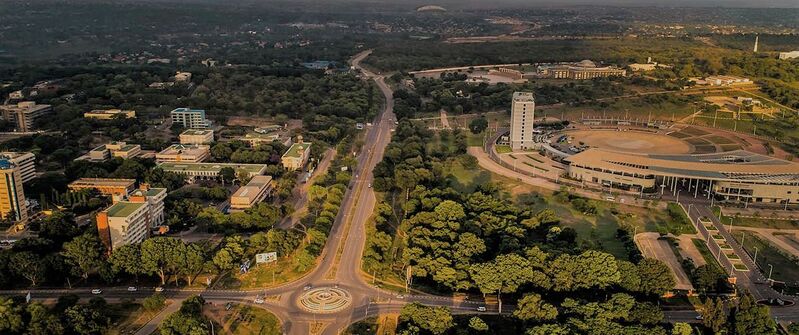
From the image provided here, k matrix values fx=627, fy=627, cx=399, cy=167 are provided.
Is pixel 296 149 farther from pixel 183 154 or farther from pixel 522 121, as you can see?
pixel 522 121

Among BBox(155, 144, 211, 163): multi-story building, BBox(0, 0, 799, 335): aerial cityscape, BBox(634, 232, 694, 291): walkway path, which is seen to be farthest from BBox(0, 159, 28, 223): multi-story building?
BBox(634, 232, 694, 291): walkway path

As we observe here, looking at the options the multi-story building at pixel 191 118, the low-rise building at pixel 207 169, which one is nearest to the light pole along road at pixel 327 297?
the low-rise building at pixel 207 169

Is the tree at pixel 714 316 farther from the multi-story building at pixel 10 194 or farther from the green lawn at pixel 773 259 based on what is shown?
the multi-story building at pixel 10 194

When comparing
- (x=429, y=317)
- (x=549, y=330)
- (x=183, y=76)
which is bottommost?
(x=429, y=317)

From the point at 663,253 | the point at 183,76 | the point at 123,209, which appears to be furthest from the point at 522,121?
the point at 183,76

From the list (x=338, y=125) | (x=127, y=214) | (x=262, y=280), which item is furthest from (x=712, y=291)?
(x=338, y=125)

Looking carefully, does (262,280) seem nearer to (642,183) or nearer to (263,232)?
(263,232)
